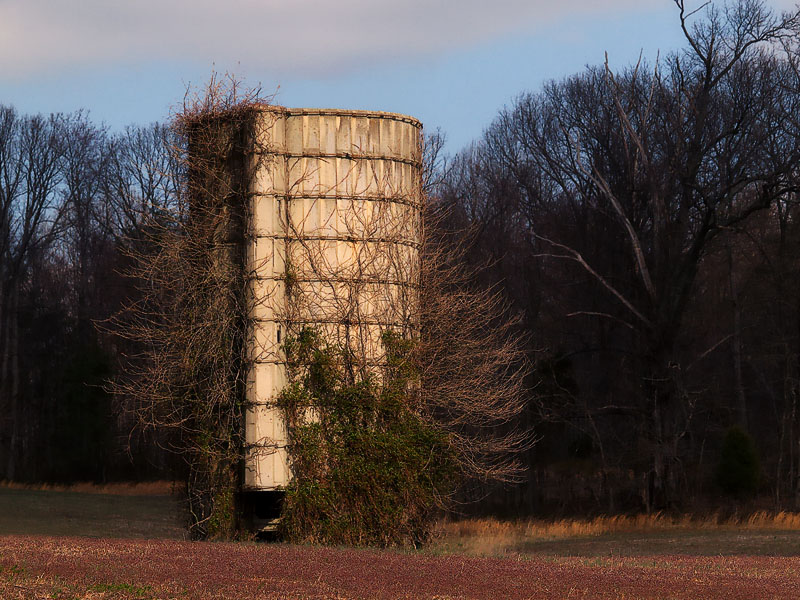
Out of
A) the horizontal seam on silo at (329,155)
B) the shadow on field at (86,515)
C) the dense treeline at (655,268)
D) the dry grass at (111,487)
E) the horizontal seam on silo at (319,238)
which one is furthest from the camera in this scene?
the dry grass at (111,487)

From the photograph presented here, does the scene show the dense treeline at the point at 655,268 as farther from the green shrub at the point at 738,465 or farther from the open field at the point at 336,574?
the open field at the point at 336,574

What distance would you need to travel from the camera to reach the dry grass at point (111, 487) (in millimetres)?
45031

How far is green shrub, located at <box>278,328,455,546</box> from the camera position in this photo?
17.8 m

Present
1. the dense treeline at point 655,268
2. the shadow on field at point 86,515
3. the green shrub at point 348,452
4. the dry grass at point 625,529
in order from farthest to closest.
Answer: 1. the dense treeline at point 655,268
2. the shadow on field at point 86,515
3. the dry grass at point 625,529
4. the green shrub at point 348,452

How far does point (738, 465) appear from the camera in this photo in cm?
3525

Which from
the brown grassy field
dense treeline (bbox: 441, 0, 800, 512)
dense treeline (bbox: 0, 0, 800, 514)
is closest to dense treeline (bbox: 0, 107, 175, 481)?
dense treeline (bbox: 0, 0, 800, 514)

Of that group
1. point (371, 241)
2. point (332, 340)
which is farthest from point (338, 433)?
point (371, 241)

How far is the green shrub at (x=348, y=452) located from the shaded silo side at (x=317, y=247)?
287 mm

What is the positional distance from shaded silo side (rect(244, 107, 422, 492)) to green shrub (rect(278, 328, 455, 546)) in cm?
29

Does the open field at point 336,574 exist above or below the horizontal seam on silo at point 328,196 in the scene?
below

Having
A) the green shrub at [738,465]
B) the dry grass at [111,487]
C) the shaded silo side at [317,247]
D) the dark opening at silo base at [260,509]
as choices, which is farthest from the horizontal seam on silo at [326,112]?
A: the dry grass at [111,487]

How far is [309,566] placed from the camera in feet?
39.2

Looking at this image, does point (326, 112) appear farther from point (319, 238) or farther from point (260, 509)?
point (260, 509)

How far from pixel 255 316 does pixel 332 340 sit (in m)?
1.40
